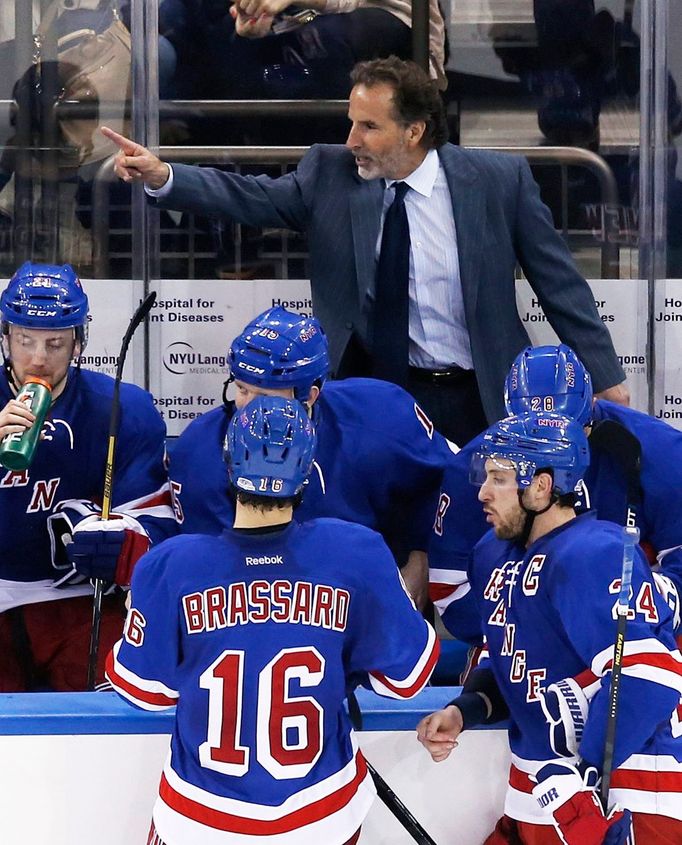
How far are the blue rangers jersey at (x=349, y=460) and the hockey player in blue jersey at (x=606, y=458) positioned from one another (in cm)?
18

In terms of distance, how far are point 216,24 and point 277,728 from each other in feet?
6.79

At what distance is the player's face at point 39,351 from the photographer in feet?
9.84

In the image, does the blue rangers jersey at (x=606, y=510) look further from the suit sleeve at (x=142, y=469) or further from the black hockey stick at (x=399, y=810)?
the suit sleeve at (x=142, y=469)

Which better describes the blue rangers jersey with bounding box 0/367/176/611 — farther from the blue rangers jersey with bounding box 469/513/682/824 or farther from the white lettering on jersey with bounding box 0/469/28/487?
the blue rangers jersey with bounding box 469/513/682/824

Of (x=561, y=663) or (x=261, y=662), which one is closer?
(x=261, y=662)

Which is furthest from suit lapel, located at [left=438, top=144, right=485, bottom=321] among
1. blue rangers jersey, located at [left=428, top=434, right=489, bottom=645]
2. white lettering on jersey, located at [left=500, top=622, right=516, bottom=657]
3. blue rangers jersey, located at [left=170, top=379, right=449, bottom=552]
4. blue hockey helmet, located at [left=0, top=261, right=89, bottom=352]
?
white lettering on jersey, located at [left=500, top=622, right=516, bottom=657]

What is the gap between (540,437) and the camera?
2.42 meters

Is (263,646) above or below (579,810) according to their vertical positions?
above

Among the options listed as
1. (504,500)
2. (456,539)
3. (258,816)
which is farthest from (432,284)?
(258,816)

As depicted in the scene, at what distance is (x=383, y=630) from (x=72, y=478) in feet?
3.65

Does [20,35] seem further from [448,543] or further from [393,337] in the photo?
[448,543]

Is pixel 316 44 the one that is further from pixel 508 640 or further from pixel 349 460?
pixel 508 640

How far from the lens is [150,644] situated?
2.21 metres

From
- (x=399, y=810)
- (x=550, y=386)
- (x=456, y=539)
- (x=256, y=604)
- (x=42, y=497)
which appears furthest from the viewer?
(x=42, y=497)
